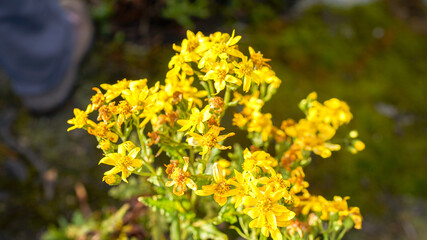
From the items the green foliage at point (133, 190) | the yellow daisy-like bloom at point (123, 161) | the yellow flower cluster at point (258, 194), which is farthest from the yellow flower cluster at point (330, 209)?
the green foliage at point (133, 190)

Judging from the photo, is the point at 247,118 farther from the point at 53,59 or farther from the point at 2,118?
the point at 2,118

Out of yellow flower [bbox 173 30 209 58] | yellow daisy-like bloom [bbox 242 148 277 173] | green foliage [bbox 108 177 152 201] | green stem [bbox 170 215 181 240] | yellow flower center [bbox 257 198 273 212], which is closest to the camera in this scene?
yellow flower center [bbox 257 198 273 212]

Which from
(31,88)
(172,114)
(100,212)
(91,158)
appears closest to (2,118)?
(31,88)

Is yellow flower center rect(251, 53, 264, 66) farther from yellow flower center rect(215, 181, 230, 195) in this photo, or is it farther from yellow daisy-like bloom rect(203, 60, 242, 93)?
yellow flower center rect(215, 181, 230, 195)

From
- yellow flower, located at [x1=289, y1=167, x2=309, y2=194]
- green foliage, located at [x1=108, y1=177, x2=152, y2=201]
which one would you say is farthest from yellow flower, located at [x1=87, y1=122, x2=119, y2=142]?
green foliage, located at [x1=108, y1=177, x2=152, y2=201]

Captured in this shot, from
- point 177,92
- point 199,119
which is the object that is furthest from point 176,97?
point 199,119

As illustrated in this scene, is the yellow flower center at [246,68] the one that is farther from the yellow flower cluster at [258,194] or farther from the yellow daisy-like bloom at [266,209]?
the yellow daisy-like bloom at [266,209]

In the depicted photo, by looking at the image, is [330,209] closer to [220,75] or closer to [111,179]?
[220,75]

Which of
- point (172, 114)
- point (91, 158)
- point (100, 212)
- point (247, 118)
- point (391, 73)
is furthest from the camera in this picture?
point (391, 73)
